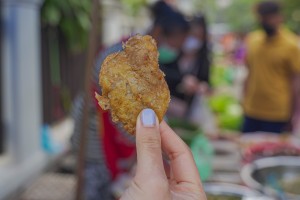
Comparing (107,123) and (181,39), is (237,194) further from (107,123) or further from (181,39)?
(181,39)

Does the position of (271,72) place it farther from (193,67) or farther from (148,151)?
(148,151)

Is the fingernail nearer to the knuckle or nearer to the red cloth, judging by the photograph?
the knuckle

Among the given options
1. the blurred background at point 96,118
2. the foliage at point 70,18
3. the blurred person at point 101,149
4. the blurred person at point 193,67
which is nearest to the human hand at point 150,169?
the blurred background at point 96,118

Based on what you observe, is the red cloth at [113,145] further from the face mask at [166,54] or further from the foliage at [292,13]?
the foliage at [292,13]

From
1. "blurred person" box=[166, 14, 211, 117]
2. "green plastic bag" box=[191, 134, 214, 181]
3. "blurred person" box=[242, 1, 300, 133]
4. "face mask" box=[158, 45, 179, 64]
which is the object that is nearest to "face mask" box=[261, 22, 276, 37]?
"blurred person" box=[242, 1, 300, 133]

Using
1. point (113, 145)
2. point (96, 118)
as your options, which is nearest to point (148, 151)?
point (113, 145)

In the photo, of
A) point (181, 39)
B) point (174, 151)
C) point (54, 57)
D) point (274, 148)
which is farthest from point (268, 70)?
point (174, 151)
